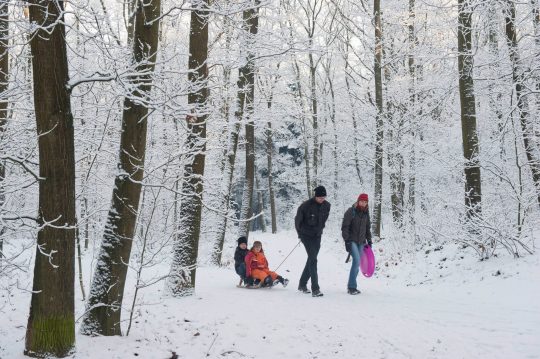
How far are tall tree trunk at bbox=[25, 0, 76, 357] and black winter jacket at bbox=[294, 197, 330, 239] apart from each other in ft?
15.6

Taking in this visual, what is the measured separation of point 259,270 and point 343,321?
318 cm

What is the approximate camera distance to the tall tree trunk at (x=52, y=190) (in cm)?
453

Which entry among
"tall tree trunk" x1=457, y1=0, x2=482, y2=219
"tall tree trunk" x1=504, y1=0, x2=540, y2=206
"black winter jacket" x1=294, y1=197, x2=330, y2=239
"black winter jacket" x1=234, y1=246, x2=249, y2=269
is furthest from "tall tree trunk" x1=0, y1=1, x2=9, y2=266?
"tall tree trunk" x1=457, y1=0, x2=482, y2=219

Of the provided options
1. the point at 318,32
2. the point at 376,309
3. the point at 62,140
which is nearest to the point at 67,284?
the point at 62,140

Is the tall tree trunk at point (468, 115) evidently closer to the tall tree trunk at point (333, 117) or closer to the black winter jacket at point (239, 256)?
the black winter jacket at point (239, 256)

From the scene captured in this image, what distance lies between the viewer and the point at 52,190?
4.56 m

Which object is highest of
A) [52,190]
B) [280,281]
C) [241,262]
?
[52,190]

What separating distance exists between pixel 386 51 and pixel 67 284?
52.7ft

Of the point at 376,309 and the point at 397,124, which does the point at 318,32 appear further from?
the point at 376,309

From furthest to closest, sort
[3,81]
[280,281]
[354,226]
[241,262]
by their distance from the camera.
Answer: [241,262]
[280,281]
[354,226]
[3,81]

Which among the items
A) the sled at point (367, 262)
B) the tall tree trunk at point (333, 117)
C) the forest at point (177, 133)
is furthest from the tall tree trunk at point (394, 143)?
the tall tree trunk at point (333, 117)

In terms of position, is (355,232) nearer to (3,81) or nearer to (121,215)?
(121,215)

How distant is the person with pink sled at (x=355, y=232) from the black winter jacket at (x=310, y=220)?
47 centimetres

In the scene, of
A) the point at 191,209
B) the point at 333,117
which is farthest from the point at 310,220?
the point at 333,117
